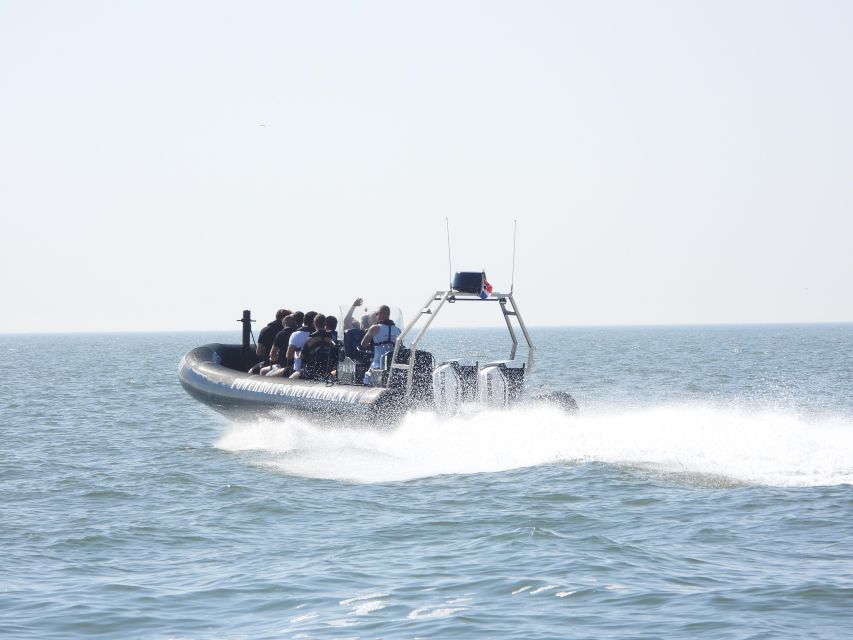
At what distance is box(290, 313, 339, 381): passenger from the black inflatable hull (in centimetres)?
36

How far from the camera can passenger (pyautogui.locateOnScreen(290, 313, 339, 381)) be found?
1380 centimetres

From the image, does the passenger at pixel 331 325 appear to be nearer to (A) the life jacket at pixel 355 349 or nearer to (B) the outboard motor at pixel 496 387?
(A) the life jacket at pixel 355 349

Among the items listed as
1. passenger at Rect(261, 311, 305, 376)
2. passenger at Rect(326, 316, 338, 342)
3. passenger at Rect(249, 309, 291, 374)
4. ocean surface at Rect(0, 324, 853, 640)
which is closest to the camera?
ocean surface at Rect(0, 324, 853, 640)

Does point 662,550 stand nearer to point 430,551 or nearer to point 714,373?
point 430,551

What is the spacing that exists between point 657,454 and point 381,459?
9.55 feet

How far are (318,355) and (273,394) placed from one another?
0.75 meters

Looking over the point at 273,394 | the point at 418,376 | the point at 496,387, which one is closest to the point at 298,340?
the point at 273,394

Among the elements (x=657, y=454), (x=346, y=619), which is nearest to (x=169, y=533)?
(x=346, y=619)

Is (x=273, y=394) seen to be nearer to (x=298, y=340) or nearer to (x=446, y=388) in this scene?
(x=298, y=340)

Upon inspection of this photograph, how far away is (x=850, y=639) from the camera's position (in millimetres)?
5773

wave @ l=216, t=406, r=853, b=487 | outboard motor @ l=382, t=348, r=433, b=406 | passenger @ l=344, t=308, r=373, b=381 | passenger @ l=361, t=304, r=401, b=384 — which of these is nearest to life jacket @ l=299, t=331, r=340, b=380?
passenger @ l=344, t=308, r=373, b=381

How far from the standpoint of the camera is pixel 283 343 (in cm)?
1467

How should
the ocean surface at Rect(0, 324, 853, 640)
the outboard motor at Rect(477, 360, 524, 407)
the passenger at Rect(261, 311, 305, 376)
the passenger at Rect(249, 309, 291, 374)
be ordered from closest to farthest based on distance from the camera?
the ocean surface at Rect(0, 324, 853, 640) < the outboard motor at Rect(477, 360, 524, 407) < the passenger at Rect(261, 311, 305, 376) < the passenger at Rect(249, 309, 291, 374)

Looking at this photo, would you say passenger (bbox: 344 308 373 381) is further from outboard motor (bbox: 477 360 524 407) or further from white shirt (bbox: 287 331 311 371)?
outboard motor (bbox: 477 360 524 407)
